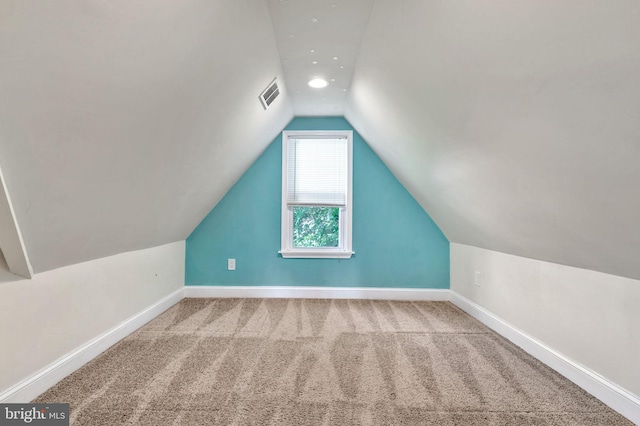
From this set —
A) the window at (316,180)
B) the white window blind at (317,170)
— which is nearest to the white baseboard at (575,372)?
the window at (316,180)

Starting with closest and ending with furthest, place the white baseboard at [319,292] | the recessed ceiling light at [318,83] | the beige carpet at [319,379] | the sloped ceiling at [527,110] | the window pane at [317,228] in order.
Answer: the sloped ceiling at [527,110] → the beige carpet at [319,379] → the recessed ceiling light at [318,83] → the white baseboard at [319,292] → the window pane at [317,228]

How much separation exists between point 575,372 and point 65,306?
308cm

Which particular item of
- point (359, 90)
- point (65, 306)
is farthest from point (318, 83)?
point (65, 306)

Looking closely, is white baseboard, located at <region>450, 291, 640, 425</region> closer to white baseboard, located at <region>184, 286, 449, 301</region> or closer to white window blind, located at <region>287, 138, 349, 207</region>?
white baseboard, located at <region>184, 286, 449, 301</region>

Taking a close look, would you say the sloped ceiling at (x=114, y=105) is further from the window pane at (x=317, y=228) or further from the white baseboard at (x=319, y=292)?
the window pane at (x=317, y=228)

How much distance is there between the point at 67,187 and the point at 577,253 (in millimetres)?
2653

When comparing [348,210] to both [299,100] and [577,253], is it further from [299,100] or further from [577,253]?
[577,253]

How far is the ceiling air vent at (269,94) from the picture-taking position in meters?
2.35

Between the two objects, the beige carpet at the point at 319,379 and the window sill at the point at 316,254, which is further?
the window sill at the point at 316,254

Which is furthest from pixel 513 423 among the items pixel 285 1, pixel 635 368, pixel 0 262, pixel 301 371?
pixel 0 262

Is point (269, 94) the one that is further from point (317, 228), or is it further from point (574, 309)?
point (574, 309)

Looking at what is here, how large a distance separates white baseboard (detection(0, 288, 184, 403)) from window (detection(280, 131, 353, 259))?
162 centimetres

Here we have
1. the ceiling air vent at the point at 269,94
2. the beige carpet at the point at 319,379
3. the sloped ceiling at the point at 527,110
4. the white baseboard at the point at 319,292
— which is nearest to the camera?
the sloped ceiling at the point at 527,110

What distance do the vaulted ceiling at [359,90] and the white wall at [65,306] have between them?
0.13 metres
